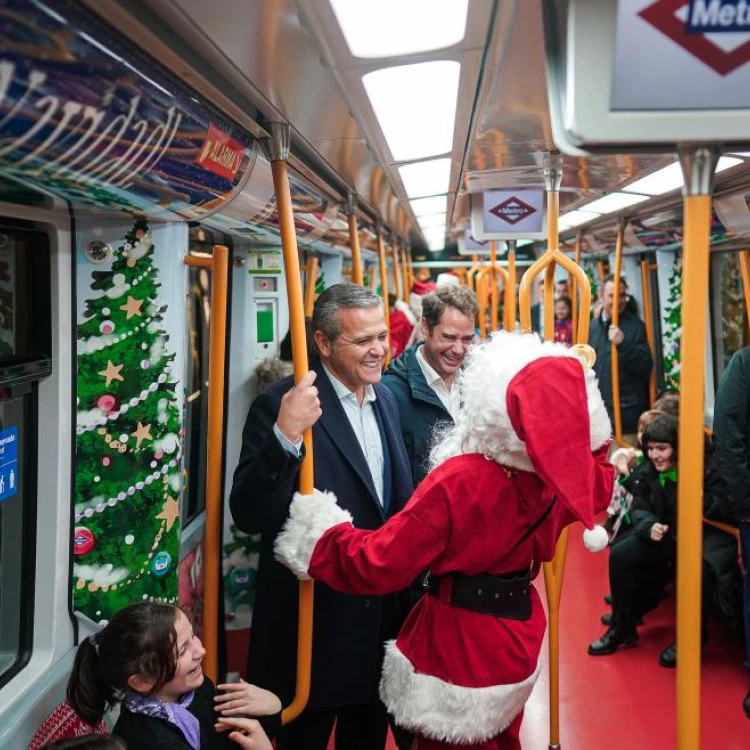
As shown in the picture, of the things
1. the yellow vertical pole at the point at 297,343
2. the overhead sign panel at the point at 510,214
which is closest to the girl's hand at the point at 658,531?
the overhead sign panel at the point at 510,214

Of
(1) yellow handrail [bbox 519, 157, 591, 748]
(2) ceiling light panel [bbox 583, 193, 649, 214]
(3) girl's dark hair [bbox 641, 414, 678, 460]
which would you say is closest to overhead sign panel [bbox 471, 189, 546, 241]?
(2) ceiling light panel [bbox 583, 193, 649, 214]

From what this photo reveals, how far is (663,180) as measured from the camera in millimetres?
3477

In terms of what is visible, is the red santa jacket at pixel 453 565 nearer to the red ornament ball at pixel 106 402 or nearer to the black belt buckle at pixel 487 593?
the black belt buckle at pixel 487 593

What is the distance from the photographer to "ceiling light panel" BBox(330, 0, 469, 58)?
128 centimetres

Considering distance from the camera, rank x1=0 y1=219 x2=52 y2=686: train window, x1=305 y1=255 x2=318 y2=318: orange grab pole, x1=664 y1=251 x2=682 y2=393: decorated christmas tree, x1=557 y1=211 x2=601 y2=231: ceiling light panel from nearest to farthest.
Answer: x1=0 y1=219 x2=52 y2=686: train window → x1=305 y1=255 x2=318 y2=318: orange grab pole → x1=557 y1=211 x2=601 y2=231: ceiling light panel → x1=664 y1=251 x2=682 y2=393: decorated christmas tree

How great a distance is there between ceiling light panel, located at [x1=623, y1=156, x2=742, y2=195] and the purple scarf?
8.34 ft

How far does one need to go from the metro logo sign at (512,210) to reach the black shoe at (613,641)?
2194mm

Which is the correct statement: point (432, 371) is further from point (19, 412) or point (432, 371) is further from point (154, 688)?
point (154, 688)

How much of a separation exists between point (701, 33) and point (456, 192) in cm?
290

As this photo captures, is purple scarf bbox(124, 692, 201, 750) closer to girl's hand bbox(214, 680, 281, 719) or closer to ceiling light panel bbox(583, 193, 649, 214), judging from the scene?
A: girl's hand bbox(214, 680, 281, 719)

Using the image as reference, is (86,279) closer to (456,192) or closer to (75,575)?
(75,575)

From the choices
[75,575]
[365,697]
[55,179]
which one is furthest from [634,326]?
[55,179]

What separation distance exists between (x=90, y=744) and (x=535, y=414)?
3.50 ft

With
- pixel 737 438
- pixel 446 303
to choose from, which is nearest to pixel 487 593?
pixel 446 303
